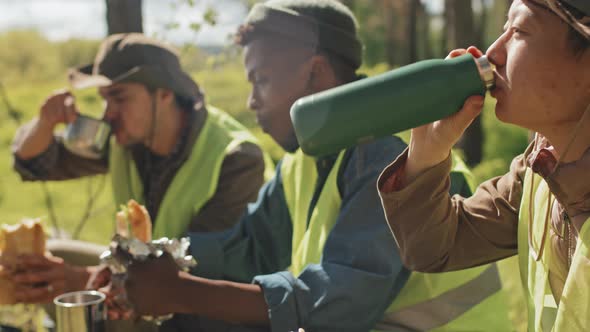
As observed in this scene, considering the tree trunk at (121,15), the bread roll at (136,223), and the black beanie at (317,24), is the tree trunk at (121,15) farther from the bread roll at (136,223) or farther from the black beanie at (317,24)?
the bread roll at (136,223)

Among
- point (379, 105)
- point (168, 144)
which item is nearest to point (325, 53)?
point (168, 144)

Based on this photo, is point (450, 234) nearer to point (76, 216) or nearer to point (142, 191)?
point (142, 191)

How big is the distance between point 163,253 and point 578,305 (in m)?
1.34

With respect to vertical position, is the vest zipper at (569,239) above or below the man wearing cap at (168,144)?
above

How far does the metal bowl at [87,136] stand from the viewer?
385cm

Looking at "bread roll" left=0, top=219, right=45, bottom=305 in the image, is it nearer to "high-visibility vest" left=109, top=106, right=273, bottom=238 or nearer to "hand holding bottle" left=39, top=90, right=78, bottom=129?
"high-visibility vest" left=109, top=106, right=273, bottom=238

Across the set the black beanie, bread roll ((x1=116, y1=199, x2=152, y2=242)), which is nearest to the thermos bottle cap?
the black beanie

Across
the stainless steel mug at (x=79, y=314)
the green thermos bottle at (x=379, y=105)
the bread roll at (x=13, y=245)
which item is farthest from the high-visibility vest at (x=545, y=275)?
the bread roll at (x=13, y=245)

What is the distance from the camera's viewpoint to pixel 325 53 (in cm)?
281

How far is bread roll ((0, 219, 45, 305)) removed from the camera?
295cm

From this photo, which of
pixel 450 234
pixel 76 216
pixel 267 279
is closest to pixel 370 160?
pixel 267 279

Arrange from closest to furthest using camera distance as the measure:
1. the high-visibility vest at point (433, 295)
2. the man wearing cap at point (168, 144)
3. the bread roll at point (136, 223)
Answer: the high-visibility vest at point (433, 295), the bread roll at point (136, 223), the man wearing cap at point (168, 144)

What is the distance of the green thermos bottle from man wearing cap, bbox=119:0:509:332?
916 millimetres

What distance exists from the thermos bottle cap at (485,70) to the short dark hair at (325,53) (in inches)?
47.3
